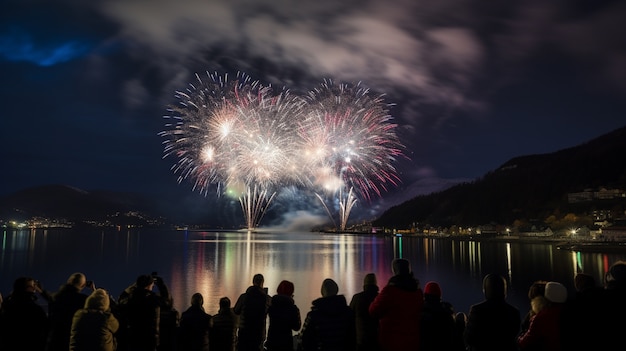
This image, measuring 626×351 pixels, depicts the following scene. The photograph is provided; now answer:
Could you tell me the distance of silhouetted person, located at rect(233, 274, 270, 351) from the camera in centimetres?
662

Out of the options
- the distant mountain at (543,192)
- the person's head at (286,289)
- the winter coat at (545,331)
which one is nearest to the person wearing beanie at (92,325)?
the person's head at (286,289)

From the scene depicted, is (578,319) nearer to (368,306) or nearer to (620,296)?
(620,296)

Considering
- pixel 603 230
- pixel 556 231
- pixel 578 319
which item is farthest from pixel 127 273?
pixel 556 231

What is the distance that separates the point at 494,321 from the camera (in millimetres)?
5148

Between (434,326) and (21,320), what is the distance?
191 inches

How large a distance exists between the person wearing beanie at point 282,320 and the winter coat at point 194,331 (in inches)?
45.7

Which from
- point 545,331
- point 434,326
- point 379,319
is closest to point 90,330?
point 379,319

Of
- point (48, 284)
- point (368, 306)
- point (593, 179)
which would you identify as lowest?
point (48, 284)

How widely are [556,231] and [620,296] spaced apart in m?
142

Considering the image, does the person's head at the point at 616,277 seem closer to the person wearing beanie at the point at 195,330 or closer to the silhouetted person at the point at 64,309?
the person wearing beanie at the point at 195,330

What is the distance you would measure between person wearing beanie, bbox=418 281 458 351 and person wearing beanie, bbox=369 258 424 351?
9cm

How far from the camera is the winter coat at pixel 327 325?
5438mm

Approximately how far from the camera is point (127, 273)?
49062 millimetres

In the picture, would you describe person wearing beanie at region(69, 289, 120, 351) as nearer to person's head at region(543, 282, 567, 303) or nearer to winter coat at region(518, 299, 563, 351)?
winter coat at region(518, 299, 563, 351)
